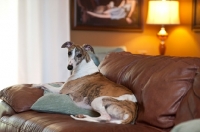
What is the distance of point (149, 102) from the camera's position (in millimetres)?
2895

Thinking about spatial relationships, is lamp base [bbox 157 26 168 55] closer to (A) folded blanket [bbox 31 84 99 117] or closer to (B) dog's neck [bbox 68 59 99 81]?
(B) dog's neck [bbox 68 59 99 81]

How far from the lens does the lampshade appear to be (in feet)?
17.3

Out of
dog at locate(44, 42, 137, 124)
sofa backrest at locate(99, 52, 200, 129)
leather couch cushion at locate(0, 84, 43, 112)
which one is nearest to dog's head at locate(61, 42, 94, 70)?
dog at locate(44, 42, 137, 124)

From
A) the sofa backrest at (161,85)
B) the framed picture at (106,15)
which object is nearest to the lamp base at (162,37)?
the framed picture at (106,15)

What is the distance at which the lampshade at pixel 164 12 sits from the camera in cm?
526

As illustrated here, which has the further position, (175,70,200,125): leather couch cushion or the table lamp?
the table lamp

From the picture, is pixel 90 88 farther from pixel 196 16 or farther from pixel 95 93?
pixel 196 16

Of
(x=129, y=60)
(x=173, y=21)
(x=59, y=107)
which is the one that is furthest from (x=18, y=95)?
(x=173, y=21)

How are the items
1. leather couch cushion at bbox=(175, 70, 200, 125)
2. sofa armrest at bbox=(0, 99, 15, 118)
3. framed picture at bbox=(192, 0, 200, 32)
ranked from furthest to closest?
framed picture at bbox=(192, 0, 200, 32) → sofa armrest at bbox=(0, 99, 15, 118) → leather couch cushion at bbox=(175, 70, 200, 125)

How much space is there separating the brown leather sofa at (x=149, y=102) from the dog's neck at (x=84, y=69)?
1.12 ft

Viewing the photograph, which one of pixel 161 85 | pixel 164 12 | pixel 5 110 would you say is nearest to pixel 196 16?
pixel 164 12

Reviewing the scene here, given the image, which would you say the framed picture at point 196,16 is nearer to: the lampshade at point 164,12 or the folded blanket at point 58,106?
the lampshade at point 164,12

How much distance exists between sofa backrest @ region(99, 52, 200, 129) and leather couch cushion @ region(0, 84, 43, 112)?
794mm

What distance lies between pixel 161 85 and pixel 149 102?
0.47 feet
